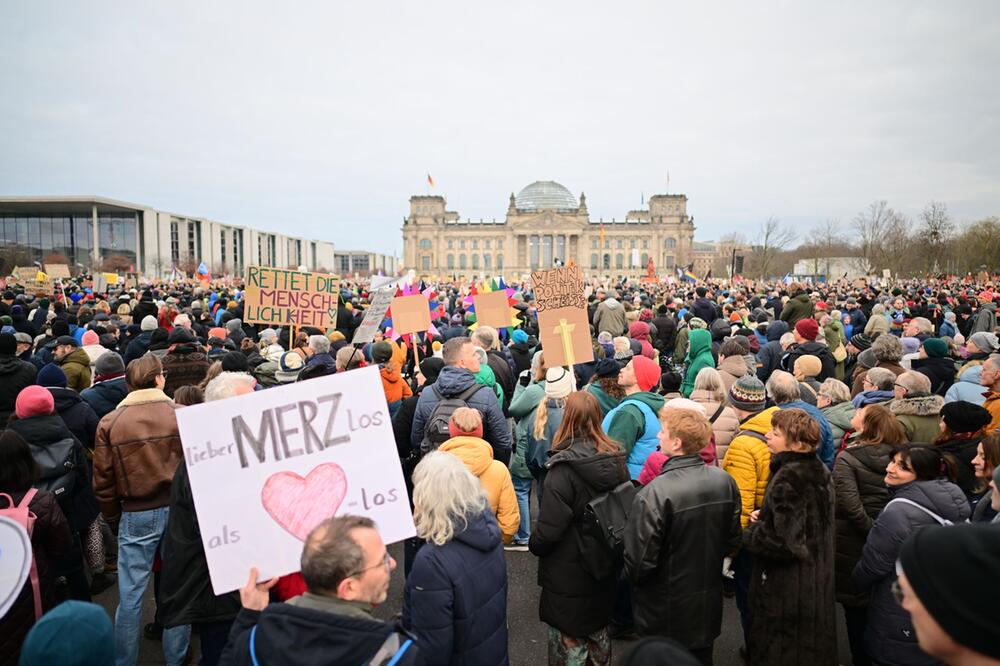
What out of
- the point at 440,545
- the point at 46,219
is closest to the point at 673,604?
the point at 440,545

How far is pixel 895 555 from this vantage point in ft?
10.9

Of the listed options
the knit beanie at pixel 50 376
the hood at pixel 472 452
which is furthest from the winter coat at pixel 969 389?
the knit beanie at pixel 50 376

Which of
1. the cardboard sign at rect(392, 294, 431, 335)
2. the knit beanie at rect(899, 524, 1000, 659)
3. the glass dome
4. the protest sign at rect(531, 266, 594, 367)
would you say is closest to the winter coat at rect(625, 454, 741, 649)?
the knit beanie at rect(899, 524, 1000, 659)

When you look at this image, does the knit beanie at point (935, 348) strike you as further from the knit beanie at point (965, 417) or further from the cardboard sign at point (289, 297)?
the cardboard sign at point (289, 297)

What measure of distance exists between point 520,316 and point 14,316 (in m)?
9.73

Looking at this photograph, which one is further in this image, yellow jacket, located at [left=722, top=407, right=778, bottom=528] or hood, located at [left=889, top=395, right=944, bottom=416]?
hood, located at [left=889, top=395, right=944, bottom=416]

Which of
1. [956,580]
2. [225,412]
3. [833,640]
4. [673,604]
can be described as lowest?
[833,640]

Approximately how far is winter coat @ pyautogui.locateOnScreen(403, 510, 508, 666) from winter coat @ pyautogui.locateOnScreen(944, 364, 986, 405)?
197 inches

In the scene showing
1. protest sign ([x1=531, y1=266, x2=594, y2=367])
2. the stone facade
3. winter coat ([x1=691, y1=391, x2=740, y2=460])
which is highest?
the stone facade

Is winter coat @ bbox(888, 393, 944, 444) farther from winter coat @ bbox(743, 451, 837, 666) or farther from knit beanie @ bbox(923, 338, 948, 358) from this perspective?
knit beanie @ bbox(923, 338, 948, 358)

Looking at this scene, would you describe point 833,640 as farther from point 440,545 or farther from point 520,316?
point 520,316

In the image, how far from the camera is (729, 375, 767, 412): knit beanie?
14.4 ft

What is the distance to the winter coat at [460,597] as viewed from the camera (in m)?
2.74

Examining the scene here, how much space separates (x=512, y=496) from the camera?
12.7 ft
